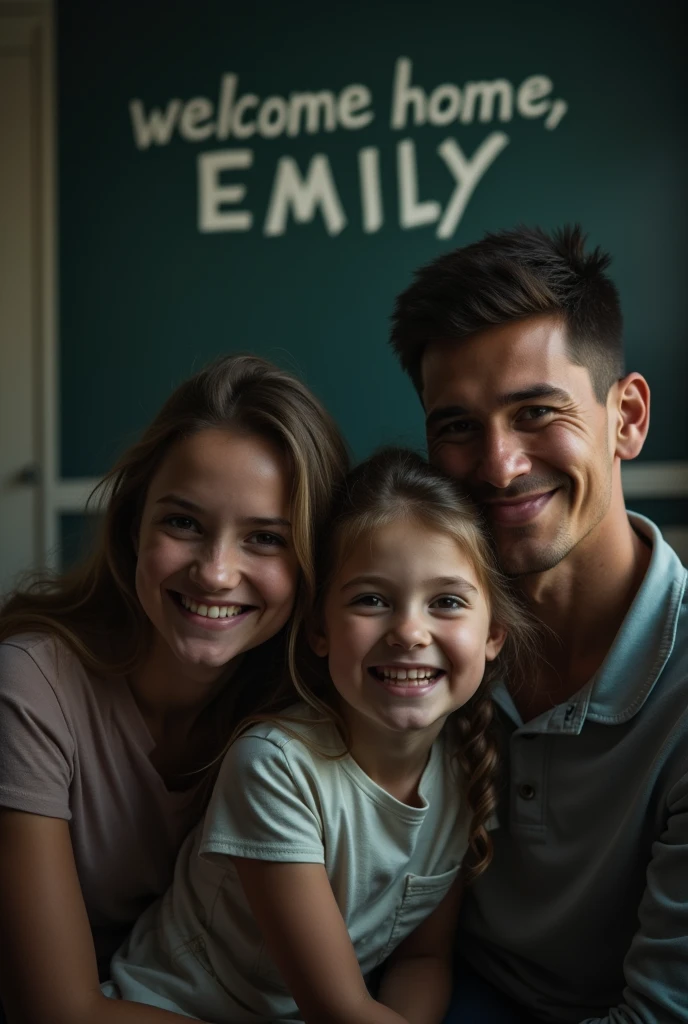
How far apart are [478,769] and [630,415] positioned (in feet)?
2.13

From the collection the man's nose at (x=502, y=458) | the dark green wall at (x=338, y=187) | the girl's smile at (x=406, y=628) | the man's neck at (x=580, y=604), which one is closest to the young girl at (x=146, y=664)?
the girl's smile at (x=406, y=628)

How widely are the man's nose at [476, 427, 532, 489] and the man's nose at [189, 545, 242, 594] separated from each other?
383 mm

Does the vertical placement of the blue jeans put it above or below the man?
below

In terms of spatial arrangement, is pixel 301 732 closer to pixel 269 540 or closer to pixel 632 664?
pixel 269 540

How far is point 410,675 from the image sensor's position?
4.21ft

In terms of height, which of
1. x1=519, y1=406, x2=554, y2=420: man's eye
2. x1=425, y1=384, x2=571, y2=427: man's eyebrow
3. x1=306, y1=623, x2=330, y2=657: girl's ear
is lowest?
x1=306, y1=623, x2=330, y2=657: girl's ear

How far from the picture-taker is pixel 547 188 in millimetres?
3629

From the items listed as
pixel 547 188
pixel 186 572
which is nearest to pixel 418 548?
pixel 186 572

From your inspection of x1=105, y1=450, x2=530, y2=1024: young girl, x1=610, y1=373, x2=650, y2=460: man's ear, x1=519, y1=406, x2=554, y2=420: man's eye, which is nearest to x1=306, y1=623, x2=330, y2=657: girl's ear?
x1=105, y1=450, x2=530, y2=1024: young girl

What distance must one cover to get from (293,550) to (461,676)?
0.96ft

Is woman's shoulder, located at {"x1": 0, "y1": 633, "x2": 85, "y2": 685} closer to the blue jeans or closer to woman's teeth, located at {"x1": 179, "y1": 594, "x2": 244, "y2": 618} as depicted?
woman's teeth, located at {"x1": 179, "y1": 594, "x2": 244, "y2": 618}

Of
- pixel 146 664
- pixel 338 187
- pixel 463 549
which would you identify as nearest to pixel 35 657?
pixel 146 664

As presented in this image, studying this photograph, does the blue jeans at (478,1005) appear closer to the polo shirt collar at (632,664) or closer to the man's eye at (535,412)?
the polo shirt collar at (632,664)

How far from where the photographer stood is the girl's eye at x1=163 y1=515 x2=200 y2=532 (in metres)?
1.38
